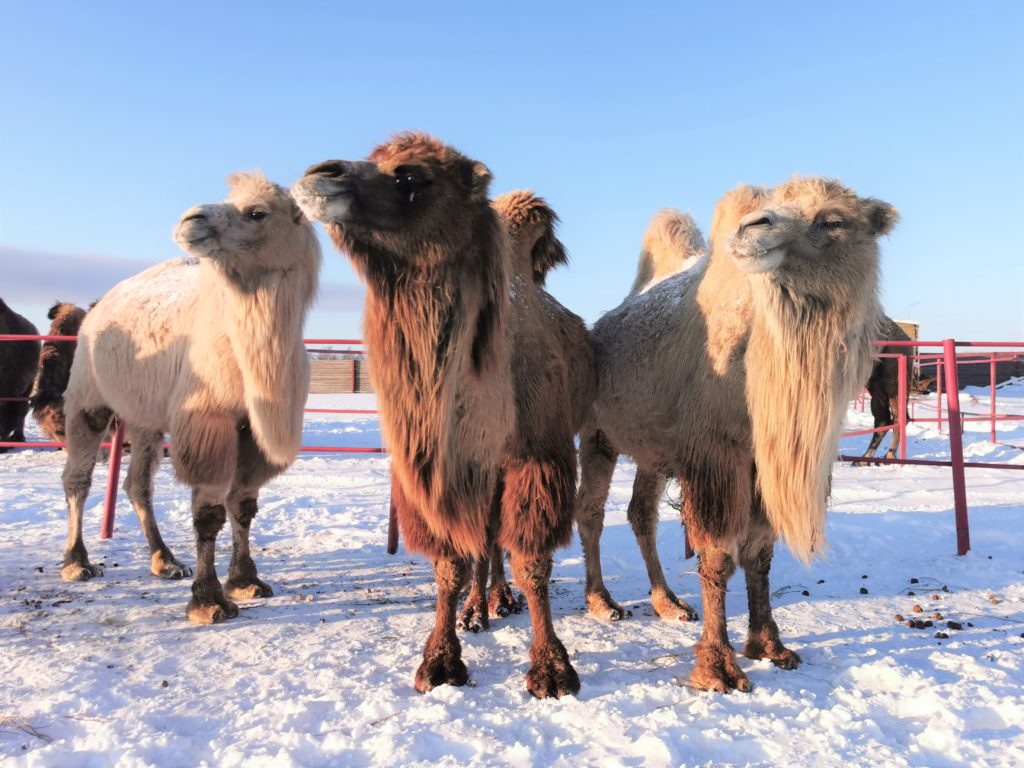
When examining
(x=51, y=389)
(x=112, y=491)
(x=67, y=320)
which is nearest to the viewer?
(x=112, y=491)

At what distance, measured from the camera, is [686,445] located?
366 cm

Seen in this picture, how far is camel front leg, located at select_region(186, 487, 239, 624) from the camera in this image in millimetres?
4273

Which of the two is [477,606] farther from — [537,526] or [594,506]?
[537,526]

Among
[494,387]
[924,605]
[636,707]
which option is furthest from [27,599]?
[924,605]

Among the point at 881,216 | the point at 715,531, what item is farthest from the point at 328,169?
the point at 881,216

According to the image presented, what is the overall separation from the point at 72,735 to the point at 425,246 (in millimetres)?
2406

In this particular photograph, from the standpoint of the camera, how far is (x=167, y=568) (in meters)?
5.38

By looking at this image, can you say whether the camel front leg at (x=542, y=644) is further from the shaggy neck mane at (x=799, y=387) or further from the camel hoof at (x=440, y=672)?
the shaggy neck mane at (x=799, y=387)

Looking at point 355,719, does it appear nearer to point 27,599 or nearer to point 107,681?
point 107,681

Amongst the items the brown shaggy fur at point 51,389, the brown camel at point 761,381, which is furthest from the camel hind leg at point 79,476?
the brown shaggy fur at point 51,389

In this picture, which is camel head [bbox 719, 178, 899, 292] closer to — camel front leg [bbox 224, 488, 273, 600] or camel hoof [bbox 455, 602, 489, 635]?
camel hoof [bbox 455, 602, 489, 635]

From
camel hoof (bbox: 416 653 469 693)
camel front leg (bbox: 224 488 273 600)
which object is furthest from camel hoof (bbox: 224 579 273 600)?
camel hoof (bbox: 416 653 469 693)

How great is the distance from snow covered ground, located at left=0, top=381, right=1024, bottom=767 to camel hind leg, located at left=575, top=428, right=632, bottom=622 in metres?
0.16

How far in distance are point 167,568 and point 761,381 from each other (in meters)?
4.49
